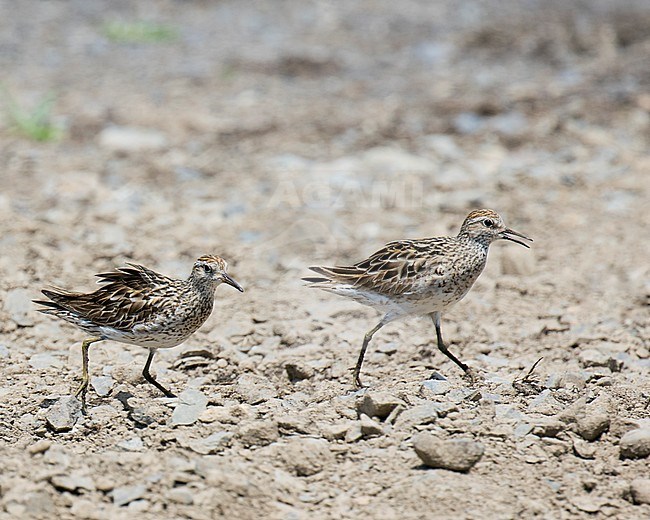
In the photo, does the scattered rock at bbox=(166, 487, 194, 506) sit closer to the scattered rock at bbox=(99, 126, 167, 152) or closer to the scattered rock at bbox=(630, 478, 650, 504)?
the scattered rock at bbox=(630, 478, 650, 504)

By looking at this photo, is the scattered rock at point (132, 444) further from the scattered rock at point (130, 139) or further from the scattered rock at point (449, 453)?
the scattered rock at point (130, 139)

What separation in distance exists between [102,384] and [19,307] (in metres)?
1.61

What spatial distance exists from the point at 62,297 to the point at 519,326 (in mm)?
3620

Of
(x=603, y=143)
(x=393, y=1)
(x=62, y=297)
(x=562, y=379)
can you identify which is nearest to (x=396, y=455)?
(x=562, y=379)

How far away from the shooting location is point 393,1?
20.3 meters

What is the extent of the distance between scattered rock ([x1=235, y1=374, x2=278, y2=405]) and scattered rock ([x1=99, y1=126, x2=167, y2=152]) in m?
5.89

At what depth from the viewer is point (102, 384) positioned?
7.10 m

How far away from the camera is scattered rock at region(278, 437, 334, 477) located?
5863 mm

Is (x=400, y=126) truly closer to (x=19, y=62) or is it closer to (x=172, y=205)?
(x=172, y=205)

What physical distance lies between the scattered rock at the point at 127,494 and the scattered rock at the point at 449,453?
1504 mm

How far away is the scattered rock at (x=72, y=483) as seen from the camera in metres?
5.45

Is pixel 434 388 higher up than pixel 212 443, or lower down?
higher up

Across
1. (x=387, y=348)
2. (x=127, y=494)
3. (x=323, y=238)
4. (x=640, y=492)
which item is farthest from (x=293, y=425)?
(x=323, y=238)

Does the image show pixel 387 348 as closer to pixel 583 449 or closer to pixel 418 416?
pixel 418 416
